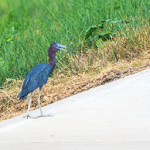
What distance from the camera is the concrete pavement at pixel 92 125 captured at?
5414 millimetres

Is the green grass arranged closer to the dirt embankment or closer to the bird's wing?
the dirt embankment

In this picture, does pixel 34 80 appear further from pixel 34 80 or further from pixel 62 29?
pixel 62 29

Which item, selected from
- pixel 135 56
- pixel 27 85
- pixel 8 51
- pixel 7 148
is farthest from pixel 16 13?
pixel 7 148

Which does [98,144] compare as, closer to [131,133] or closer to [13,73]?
[131,133]

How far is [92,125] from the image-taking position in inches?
231

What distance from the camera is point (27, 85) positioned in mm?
6574

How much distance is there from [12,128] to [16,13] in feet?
33.2

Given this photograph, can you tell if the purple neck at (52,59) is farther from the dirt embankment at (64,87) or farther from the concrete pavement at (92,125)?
the dirt embankment at (64,87)

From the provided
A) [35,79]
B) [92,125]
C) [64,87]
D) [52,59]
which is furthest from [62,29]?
[92,125]

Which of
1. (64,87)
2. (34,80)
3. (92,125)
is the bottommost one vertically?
(64,87)

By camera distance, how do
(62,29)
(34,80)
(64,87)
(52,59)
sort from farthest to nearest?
1. (62,29)
2. (64,87)
3. (52,59)
4. (34,80)

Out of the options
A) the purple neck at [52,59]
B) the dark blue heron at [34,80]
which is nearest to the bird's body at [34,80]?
the dark blue heron at [34,80]

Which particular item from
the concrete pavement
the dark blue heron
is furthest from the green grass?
the concrete pavement

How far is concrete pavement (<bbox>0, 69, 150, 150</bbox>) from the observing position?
541 cm
